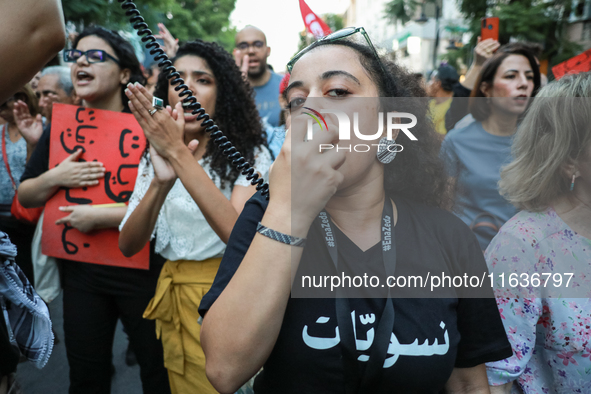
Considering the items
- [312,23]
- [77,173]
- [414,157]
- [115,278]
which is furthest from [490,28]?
[115,278]

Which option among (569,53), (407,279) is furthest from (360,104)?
(569,53)

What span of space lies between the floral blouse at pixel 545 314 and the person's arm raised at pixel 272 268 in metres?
0.94

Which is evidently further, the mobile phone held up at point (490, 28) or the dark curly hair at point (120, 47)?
the mobile phone held up at point (490, 28)

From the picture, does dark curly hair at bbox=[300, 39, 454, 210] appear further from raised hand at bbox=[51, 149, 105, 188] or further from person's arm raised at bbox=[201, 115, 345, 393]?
raised hand at bbox=[51, 149, 105, 188]

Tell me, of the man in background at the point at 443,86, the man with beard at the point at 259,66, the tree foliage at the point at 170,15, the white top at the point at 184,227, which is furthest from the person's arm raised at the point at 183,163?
the tree foliage at the point at 170,15

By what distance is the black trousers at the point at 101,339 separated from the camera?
2445mm

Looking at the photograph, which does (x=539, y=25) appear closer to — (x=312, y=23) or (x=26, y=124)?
(x=312, y=23)

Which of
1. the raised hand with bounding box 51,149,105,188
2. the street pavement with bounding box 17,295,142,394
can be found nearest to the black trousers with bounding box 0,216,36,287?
the street pavement with bounding box 17,295,142,394

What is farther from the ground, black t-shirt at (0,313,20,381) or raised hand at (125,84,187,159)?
raised hand at (125,84,187,159)

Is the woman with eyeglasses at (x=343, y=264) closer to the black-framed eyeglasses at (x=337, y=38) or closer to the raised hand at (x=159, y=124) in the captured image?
the black-framed eyeglasses at (x=337, y=38)

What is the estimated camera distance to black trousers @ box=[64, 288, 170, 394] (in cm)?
245

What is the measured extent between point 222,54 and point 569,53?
37.8 feet

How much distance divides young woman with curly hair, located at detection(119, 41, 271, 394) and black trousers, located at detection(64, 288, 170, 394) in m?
0.28

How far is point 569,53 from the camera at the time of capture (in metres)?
10.9
